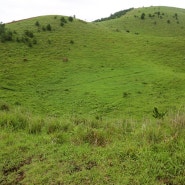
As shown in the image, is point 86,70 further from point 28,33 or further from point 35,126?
point 35,126

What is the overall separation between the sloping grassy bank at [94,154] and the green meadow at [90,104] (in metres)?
0.02

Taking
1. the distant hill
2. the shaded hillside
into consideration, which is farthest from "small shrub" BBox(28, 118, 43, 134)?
the shaded hillside

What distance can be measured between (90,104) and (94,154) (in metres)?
10.9

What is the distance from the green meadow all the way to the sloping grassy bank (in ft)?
0.07

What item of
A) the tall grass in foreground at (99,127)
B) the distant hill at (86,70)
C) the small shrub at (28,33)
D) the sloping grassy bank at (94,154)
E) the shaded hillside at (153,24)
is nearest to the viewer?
the sloping grassy bank at (94,154)

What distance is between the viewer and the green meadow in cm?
628

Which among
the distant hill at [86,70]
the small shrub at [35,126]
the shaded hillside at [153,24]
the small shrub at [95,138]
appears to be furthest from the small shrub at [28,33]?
the small shrub at [95,138]

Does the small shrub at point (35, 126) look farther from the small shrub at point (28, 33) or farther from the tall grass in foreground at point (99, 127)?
the small shrub at point (28, 33)

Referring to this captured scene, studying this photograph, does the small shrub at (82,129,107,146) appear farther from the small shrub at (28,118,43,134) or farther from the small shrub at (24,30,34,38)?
the small shrub at (24,30,34,38)

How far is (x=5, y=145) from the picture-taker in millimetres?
7680

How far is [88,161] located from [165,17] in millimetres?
52243

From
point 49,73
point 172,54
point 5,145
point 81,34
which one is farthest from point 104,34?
point 5,145

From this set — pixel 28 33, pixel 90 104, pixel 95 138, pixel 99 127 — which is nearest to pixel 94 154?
pixel 95 138

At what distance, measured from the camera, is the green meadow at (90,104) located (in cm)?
628
